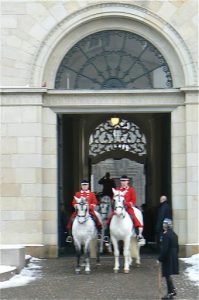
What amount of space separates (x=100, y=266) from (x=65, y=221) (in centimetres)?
326

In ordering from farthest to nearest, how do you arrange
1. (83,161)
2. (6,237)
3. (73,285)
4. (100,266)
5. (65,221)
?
(83,161), (65,221), (6,237), (100,266), (73,285)

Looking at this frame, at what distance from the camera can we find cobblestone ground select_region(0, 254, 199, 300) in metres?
12.6

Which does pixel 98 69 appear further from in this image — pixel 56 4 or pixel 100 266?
pixel 100 266

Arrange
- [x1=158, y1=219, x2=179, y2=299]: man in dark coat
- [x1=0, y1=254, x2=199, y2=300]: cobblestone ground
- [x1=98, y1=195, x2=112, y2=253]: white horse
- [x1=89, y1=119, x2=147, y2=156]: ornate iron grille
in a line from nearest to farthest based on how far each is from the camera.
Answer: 1. [x1=158, y1=219, x2=179, y2=299]: man in dark coat
2. [x1=0, y1=254, x2=199, y2=300]: cobblestone ground
3. [x1=98, y1=195, x2=112, y2=253]: white horse
4. [x1=89, y1=119, x2=147, y2=156]: ornate iron grille

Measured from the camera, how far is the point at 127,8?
718 inches

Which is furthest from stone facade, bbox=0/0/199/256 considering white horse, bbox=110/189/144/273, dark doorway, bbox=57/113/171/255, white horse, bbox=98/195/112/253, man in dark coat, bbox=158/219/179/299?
man in dark coat, bbox=158/219/179/299

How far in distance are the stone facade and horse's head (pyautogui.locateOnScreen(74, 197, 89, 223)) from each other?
291 cm

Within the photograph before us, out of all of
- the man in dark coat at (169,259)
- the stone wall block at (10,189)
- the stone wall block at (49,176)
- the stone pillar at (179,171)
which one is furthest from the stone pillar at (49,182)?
the man in dark coat at (169,259)

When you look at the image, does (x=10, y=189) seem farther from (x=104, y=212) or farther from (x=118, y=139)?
(x=118, y=139)

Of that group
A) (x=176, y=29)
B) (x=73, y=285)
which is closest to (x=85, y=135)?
(x=176, y=29)

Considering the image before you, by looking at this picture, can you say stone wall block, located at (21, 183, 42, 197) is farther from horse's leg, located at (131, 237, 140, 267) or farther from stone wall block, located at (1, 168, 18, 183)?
horse's leg, located at (131, 237, 140, 267)

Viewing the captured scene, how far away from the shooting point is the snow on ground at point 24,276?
1390cm

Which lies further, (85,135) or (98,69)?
(85,135)

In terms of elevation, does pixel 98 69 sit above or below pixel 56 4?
below
